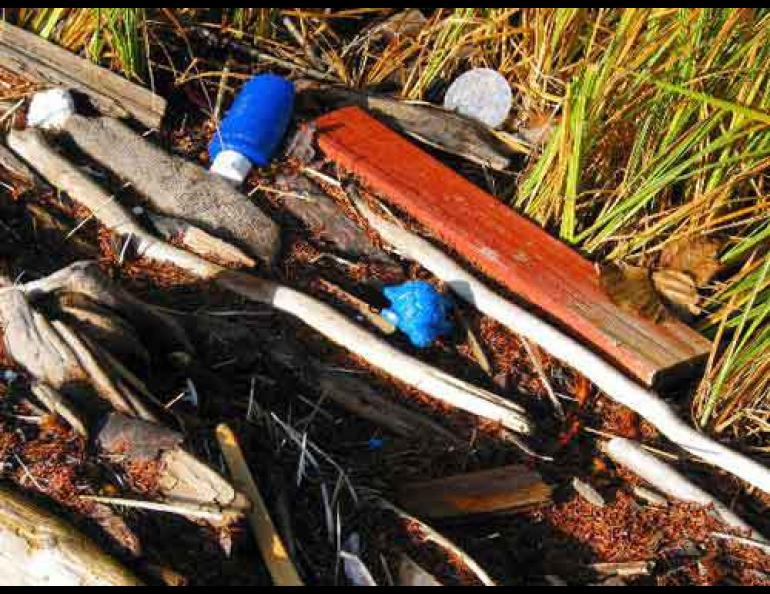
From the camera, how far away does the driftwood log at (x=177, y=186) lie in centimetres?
398

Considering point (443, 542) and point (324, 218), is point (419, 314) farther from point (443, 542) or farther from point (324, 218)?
point (443, 542)

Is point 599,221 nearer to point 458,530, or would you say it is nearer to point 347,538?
point 458,530

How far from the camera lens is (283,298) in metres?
3.68

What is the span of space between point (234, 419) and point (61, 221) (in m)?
1.04

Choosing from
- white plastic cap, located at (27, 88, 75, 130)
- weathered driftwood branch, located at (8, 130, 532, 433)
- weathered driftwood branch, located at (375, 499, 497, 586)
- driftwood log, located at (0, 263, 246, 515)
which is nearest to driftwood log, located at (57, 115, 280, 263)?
white plastic cap, located at (27, 88, 75, 130)

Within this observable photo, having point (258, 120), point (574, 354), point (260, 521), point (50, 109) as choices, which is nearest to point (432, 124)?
point (258, 120)

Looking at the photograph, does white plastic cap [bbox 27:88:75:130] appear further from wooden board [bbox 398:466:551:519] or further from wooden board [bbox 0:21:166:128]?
wooden board [bbox 398:466:551:519]

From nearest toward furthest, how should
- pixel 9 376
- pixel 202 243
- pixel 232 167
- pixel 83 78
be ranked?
pixel 9 376
pixel 202 243
pixel 232 167
pixel 83 78

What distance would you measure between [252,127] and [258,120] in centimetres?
5

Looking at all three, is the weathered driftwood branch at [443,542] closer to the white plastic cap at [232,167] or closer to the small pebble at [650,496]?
the small pebble at [650,496]

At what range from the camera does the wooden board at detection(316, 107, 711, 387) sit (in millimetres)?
3770

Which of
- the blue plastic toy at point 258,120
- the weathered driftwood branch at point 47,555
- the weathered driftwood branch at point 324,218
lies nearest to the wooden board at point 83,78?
the blue plastic toy at point 258,120

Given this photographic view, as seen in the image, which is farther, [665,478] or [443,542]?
[665,478]

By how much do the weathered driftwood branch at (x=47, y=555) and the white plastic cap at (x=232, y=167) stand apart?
69.3 inches
